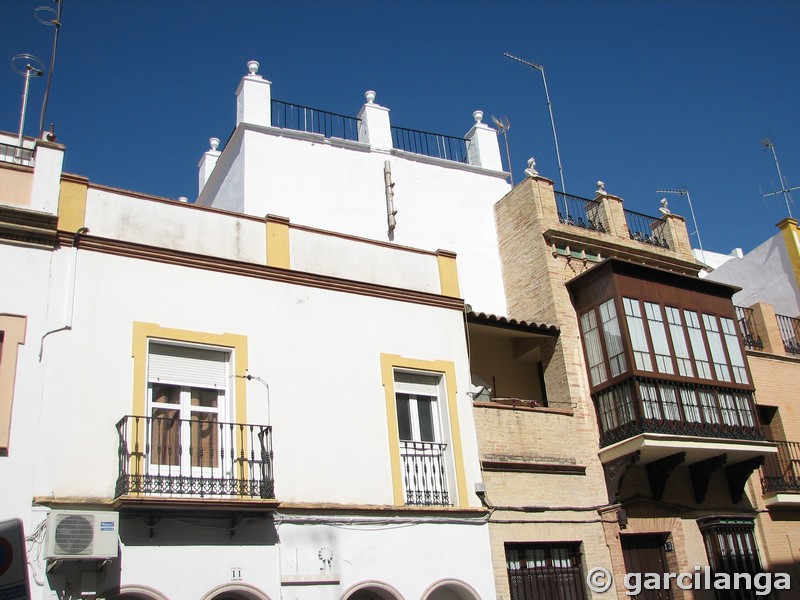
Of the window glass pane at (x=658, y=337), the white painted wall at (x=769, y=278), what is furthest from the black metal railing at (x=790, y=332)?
the window glass pane at (x=658, y=337)

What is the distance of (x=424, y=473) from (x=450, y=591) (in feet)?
5.77

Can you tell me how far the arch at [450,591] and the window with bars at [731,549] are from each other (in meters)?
5.66

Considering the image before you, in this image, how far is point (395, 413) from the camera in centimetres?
1326

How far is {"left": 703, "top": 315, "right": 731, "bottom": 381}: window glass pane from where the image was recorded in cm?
1703

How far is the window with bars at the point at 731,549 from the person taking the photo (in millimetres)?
16078

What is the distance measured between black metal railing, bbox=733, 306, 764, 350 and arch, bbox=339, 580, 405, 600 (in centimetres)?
1143

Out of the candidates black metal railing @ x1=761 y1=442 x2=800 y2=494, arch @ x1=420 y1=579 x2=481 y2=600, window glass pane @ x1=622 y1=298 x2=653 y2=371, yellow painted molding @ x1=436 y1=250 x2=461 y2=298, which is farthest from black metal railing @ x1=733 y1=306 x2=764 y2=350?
arch @ x1=420 y1=579 x2=481 y2=600

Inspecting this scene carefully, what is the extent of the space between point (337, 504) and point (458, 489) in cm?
216

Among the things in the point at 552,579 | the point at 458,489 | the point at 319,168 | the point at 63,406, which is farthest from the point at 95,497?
the point at 319,168

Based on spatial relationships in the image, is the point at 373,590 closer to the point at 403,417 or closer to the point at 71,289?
the point at 403,417

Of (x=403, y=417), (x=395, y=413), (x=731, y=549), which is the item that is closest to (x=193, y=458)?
(x=395, y=413)

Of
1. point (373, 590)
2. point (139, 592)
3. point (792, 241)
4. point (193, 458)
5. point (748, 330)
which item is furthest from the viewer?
point (792, 241)

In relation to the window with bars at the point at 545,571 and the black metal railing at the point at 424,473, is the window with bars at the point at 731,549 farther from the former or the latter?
the black metal railing at the point at 424,473

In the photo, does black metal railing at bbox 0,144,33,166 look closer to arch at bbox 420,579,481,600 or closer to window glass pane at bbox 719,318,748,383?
arch at bbox 420,579,481,600
